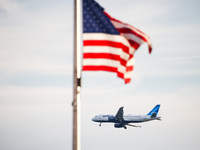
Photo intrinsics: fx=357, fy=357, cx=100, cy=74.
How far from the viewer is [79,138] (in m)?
9.42

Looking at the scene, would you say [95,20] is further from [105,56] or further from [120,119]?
[120,119]

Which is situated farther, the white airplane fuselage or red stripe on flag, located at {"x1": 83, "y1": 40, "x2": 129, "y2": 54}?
the white airplane fuselage

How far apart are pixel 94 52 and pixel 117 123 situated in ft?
241

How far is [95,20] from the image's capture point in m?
10.6

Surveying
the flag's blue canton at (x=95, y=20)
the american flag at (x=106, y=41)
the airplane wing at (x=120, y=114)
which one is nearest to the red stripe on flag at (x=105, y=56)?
the american flag at (x=106, y=41)

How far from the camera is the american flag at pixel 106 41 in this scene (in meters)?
10.4

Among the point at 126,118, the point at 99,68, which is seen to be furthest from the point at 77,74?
the point at 126,118

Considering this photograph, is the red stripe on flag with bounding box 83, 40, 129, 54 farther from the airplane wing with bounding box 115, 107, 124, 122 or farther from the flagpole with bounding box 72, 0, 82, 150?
the airplane wing with bounding box 115, 107, 124, 122

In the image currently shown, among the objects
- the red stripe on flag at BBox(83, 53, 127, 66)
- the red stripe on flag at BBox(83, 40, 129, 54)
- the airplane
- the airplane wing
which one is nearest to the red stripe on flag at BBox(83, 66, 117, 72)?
the red stripe on flag at BBox(83, 53, 127, 66)

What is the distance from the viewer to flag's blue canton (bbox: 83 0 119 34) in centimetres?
1049

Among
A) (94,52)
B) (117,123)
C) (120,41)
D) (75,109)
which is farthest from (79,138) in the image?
(117,123)

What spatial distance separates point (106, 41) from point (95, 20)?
2.32 ft

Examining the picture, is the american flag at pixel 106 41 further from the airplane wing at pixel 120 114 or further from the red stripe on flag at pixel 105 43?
the airplane wing at pixel 120 114

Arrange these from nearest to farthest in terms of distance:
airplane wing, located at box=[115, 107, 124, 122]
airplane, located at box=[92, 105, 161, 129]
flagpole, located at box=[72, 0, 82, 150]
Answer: flagpole, located at box=[72, 0, 82, 150]
airplane wing, located at box=[115, 107, 124, 122]
airplane, located at box=[92, 105, 161, 129]
